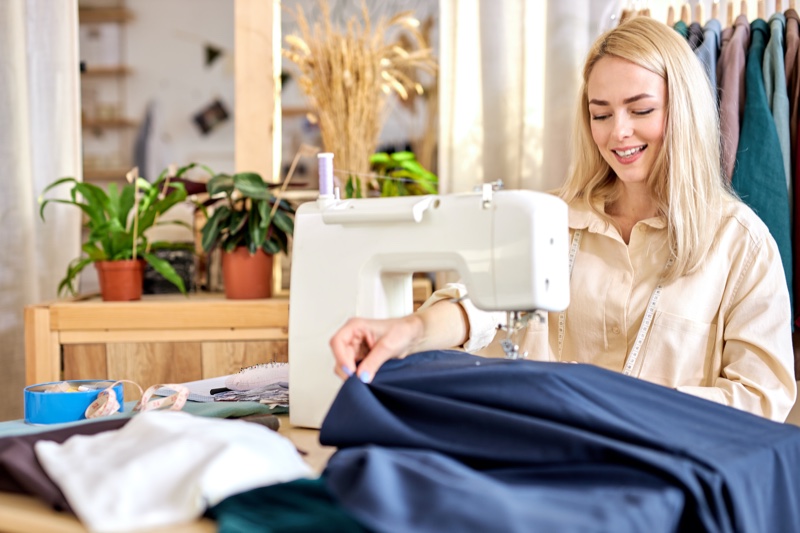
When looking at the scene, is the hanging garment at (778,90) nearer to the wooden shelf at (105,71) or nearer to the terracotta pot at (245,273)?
the terracotta pot at (245,273)

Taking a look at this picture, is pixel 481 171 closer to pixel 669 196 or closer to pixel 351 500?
pixel 669 196

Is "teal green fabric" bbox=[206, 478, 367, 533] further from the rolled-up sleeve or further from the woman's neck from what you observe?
the woman's neck

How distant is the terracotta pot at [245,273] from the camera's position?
262cm

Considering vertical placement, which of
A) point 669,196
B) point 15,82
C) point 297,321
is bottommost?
point 297,321

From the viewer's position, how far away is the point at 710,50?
218 cm

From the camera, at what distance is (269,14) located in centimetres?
287

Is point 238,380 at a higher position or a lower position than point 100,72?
lower

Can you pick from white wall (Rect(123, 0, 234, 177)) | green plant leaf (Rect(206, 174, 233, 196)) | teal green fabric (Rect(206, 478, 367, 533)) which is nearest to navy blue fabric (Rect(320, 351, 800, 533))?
teal green fabric (Rect(206, 478, 367, 533))

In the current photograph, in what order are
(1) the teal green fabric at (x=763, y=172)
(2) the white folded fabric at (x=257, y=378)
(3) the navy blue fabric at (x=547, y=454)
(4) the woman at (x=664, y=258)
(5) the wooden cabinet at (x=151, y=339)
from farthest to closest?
(5) the wooden cabinet at (x=151, y=339) < (1) the teal green fabric at (x=763, y=172) < (4) the woman at (x=664, y=258) < (2) the white folded fabric at (x=257, y=378) < (3) the navy blue fabric at (x=547, y=454)

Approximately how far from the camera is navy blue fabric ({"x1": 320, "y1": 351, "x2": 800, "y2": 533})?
2.59 ft

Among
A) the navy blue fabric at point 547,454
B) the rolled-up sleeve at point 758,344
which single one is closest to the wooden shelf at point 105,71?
the rolled-up sleeve at point 758,344

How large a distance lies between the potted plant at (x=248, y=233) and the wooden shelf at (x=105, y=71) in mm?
3309

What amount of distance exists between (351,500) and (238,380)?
766 mm

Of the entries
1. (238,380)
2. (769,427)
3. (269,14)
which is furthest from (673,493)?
(269,14)
